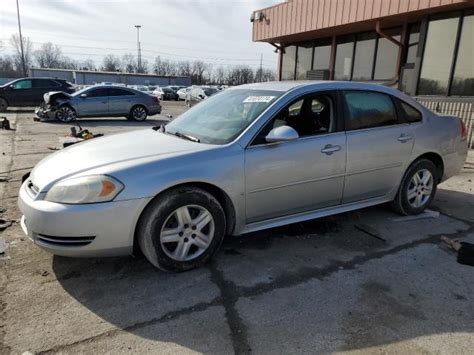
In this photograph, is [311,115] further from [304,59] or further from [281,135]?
[304,59]

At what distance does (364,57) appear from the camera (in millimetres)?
13344

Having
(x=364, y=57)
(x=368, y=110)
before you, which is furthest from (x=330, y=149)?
(x=364, y=57)

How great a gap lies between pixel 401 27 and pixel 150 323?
12.1 m

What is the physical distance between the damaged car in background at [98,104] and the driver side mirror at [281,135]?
511 inches

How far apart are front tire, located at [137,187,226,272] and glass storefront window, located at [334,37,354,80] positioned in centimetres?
1230

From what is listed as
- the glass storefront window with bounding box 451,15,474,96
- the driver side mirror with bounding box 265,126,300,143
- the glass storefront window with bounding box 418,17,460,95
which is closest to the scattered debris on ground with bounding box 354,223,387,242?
the driver side mirror with bounding box 265,126,300,143

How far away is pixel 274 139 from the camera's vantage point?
11.0 ft

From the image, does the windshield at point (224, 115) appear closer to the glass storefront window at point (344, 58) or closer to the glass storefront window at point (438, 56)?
the glass storefront window at point (438, 56)

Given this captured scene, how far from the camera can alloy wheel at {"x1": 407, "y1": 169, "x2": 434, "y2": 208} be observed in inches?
181

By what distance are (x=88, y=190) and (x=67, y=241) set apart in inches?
16.4

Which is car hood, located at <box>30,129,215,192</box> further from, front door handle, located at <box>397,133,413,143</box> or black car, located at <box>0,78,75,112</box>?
black car, located at <box>0,78,75,112</box>

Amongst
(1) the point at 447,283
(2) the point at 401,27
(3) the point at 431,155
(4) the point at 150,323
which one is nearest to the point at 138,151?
(4) the point at 150,323

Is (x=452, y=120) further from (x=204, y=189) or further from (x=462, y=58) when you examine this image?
(x=462, y=58)

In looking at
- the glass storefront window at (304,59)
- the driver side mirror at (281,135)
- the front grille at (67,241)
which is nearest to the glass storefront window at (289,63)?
the glass storefront window at (304,59)
